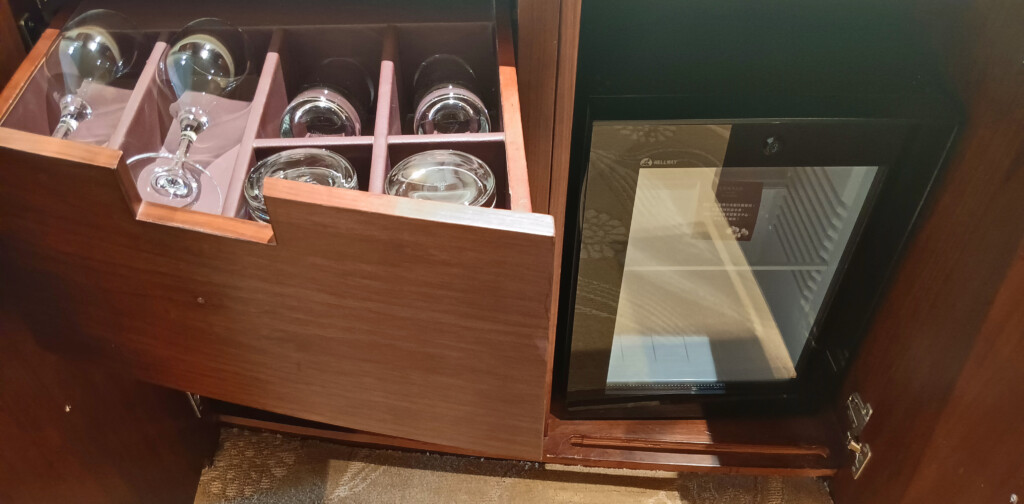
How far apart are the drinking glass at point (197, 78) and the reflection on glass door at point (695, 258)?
0.40m

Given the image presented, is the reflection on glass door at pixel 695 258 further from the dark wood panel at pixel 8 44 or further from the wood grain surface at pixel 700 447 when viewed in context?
the dark wood panel at pixel 8 44

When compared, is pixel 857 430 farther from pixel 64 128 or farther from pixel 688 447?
pixel 64 128

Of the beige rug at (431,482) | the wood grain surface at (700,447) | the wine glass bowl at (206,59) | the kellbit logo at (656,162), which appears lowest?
the beige rug at (431,482)

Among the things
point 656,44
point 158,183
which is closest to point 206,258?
point 158,183

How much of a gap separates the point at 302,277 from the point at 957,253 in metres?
0.73

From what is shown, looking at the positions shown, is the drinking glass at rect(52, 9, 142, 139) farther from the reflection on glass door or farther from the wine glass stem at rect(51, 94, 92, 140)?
the reflection on glass door

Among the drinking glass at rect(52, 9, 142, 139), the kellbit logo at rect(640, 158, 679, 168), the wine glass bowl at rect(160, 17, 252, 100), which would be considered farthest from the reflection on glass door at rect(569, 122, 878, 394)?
the drinking glass at rect(52, 9, 142, 139)

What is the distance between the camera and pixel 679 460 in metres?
1.14

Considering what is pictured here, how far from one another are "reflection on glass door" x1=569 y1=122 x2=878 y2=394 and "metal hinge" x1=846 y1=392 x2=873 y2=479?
0.10 meters

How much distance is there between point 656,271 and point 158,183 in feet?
2.17

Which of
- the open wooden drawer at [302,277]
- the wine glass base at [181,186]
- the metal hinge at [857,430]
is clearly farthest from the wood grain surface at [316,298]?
the metal hinge at [857,430]

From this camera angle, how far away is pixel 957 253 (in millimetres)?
845

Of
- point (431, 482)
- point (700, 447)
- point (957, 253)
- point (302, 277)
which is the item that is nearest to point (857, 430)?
point (700, 447)

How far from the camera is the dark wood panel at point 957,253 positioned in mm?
767
